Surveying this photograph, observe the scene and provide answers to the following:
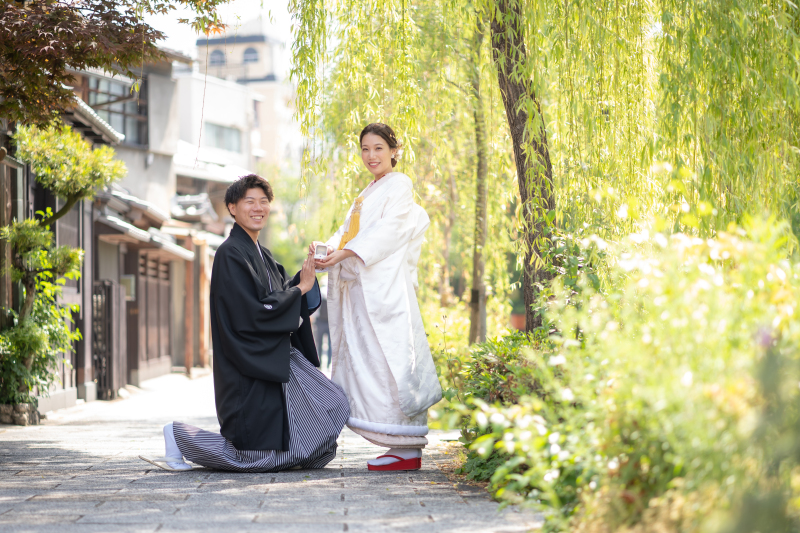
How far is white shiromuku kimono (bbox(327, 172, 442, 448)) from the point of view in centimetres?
442

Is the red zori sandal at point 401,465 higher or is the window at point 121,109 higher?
the window at point 121,109

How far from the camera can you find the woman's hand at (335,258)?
447cm

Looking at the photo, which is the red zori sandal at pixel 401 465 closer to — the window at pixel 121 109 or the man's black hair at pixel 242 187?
the man's black hair at pixel 242 187

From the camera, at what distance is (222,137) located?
30.9 metres

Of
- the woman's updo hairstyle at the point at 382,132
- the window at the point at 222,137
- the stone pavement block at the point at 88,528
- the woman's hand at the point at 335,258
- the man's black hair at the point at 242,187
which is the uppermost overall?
the window at the point at 222,137

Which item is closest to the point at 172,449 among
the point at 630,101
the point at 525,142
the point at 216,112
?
the point at 525,142

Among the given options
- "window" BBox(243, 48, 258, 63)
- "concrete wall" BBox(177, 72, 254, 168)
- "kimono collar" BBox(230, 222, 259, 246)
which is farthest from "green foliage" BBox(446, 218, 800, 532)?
"window" BBox(243, 48, 258, 63)

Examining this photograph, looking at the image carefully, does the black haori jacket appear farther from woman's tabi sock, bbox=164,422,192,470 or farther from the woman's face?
the woman's face

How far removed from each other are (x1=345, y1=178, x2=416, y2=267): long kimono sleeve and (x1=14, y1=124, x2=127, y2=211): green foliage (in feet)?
14.5

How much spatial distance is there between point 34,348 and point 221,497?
180 inches

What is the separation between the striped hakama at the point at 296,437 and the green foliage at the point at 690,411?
6.54 feet

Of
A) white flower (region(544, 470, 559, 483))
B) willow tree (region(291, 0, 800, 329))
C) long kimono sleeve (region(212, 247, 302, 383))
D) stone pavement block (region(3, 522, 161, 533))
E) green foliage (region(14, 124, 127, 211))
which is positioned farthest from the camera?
green foliage (region(14, 124, 127, 211))

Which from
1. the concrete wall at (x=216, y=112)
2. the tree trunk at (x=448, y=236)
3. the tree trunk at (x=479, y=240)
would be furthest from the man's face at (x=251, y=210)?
the concrete wall at (x=216, y=112)

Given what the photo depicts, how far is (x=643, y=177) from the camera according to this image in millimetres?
5000
